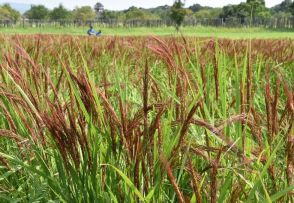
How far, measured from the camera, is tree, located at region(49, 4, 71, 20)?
286ft

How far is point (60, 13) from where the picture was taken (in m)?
87.6

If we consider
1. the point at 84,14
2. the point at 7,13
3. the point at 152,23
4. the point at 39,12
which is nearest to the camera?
the point at 152,23

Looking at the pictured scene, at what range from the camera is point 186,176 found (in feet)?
3.21

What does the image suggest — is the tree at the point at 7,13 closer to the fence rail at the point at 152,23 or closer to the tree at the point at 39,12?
the tree at the point at 39,12

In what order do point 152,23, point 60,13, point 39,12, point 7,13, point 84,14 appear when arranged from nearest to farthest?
point 152,23, point 7,13, point 84,14, point 60,13, point 39,12

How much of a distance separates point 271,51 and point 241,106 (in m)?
2.74

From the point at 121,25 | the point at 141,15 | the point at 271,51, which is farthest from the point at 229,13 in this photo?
the point at 271,51

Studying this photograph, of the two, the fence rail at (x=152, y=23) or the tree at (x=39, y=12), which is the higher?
the tree at (x=39, y=12)

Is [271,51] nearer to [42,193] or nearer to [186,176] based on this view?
[186,176]

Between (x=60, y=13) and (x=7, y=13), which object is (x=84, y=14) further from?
(x=7, y=13)

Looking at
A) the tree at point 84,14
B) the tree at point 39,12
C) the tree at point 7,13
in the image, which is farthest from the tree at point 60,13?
the tree at point 7,13

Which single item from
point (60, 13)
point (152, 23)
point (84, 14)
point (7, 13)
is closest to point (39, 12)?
point (60, 13)

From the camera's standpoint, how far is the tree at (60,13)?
8725 cm

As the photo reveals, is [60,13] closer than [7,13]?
No
